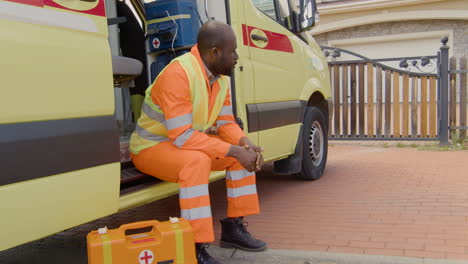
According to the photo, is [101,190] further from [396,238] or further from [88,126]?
[396,238]

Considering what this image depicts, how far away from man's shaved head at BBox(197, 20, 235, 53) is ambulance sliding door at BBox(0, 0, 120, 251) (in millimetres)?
728

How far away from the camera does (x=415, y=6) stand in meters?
19.2

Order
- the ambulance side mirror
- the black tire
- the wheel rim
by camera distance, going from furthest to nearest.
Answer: the wheel rim
the black tire
the ambulance side mirror

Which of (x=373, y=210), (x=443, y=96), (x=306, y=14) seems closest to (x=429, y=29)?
(x=443, y=96)

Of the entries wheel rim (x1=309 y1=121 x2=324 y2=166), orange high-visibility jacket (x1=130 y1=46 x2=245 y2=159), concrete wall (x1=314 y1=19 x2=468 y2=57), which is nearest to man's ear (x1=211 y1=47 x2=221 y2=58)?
orange high-visibility jacket (x1=130 y1=46 x2=245 y2=159)

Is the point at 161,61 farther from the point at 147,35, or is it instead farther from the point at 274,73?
the point at 274,73

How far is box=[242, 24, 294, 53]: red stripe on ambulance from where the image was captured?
410cm

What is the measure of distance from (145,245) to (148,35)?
217cm

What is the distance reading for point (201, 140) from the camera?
294 cm

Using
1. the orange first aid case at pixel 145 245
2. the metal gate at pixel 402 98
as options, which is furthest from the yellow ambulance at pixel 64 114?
the metal gate at pixel 402 98

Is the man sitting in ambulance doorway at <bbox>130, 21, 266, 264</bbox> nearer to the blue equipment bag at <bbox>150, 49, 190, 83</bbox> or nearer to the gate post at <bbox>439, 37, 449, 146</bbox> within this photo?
the blue equipment bag at <bbox>150, 49, 190, 83</bbox>

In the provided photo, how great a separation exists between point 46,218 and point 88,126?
0.49 m

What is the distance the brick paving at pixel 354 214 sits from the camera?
339 centimetres

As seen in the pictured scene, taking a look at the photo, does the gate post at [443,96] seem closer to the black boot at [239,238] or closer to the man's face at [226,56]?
the black boot at [239,238]
